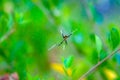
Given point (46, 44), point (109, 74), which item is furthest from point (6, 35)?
point (109, 74)

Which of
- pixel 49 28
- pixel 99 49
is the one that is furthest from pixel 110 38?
pixel 49 28

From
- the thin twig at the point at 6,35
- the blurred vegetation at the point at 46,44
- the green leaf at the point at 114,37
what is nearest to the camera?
the green leaf at the point at 114,37

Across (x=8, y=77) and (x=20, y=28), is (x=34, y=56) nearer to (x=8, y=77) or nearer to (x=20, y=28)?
(x=20, y=28)

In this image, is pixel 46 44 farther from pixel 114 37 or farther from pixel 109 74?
pixel 114 37

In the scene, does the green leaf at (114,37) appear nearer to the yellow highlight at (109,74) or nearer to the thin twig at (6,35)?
the yellow highlight at (109,74)

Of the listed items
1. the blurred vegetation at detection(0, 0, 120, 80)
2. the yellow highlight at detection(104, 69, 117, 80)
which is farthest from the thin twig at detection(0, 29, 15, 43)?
the yellow highlight at detection(104, 69, 117, 80)

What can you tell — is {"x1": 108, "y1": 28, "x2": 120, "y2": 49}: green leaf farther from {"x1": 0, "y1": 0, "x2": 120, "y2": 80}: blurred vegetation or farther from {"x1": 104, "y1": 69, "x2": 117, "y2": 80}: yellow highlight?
{"x1": 104, "y1": 69, "x2": 117, "y2": 80}: yellow highlight

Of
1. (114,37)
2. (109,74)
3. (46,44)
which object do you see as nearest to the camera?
(114,37)

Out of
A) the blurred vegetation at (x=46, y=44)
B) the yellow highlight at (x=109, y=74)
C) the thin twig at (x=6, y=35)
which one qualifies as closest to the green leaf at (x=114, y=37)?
the blurred vegetation at (x=46, y=44)
